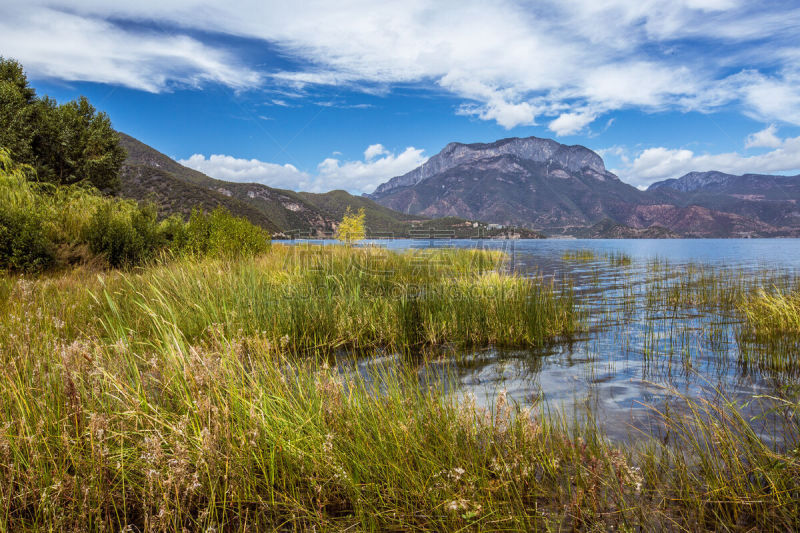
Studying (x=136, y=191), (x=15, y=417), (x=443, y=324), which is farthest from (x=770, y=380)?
(x=136, y=191)

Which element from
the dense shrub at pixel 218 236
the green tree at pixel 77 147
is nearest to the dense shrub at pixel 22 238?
the dense shrub at pixel 218 236

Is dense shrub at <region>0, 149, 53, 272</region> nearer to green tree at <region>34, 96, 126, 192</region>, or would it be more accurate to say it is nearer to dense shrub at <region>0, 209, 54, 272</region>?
dense shrub at <region>0, 209, 54, 272</region>

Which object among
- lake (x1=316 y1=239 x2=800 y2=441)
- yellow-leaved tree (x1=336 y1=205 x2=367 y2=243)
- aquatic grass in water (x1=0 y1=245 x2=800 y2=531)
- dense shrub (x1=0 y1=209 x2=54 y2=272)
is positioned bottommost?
lake (x1=316 y1=239 x2=800 y2=441)

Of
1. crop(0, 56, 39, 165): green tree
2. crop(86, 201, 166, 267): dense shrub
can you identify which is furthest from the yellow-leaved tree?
crop(0, 56, 39, 165): green tree

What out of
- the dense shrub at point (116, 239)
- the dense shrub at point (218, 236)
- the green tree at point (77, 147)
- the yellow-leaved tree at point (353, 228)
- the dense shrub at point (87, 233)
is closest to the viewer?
the dense shrub at point (87, 233)

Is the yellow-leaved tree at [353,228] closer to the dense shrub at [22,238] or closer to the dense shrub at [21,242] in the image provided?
the dense shrub at [22,238]

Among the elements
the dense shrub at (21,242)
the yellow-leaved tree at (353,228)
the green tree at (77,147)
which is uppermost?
the green tree at (77,147)

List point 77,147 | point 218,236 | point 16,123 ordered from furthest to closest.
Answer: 1. point 77,147
2. point 16,123
3. point 218,236

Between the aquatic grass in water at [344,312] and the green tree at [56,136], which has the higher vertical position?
the green tree at [56,136]

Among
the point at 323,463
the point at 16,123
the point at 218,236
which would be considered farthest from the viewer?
the point at 16,123

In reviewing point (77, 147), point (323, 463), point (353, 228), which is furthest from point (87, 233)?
point (77, 147)

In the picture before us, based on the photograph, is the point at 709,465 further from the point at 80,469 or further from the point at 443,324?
the point at 443,324

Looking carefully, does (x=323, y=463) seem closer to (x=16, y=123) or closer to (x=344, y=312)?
(x=344, y=312)

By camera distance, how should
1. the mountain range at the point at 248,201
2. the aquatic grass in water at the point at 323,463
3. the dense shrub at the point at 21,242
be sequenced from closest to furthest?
the aquatic grass in water at the point at 323,463 < the dense shrub at the point at 21,242 < the mountain range at the point at 248,201
